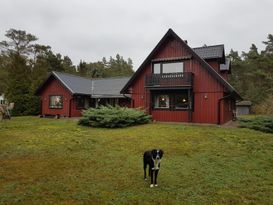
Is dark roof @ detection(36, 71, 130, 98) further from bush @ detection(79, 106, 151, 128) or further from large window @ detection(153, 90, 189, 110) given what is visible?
bush @ detection(79, 106, 151, 128)

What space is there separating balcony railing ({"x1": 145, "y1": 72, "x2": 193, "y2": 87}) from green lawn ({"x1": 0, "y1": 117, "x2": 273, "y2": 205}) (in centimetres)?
759

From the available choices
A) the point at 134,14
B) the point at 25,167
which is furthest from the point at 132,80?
the point at 25,167

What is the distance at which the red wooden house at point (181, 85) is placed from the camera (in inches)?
700

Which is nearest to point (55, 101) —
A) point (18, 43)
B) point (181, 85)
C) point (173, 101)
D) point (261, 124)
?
point (173, 101)

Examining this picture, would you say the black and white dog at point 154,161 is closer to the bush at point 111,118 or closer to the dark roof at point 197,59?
the bush at point 111,118

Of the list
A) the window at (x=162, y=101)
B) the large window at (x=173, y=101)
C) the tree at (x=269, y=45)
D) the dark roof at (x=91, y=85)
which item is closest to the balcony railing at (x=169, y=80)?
the large window at (x=173, y=101)

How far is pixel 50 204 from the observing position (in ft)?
14.9

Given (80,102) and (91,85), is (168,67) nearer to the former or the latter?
(80,102)

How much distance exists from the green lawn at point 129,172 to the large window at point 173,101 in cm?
804

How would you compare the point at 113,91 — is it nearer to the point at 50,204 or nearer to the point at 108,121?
the point at 108,121

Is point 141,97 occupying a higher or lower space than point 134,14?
lower

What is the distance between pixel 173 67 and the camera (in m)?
19.2

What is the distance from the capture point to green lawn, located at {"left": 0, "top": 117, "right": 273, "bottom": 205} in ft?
16.0

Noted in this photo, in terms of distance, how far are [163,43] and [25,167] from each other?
14.9 m
